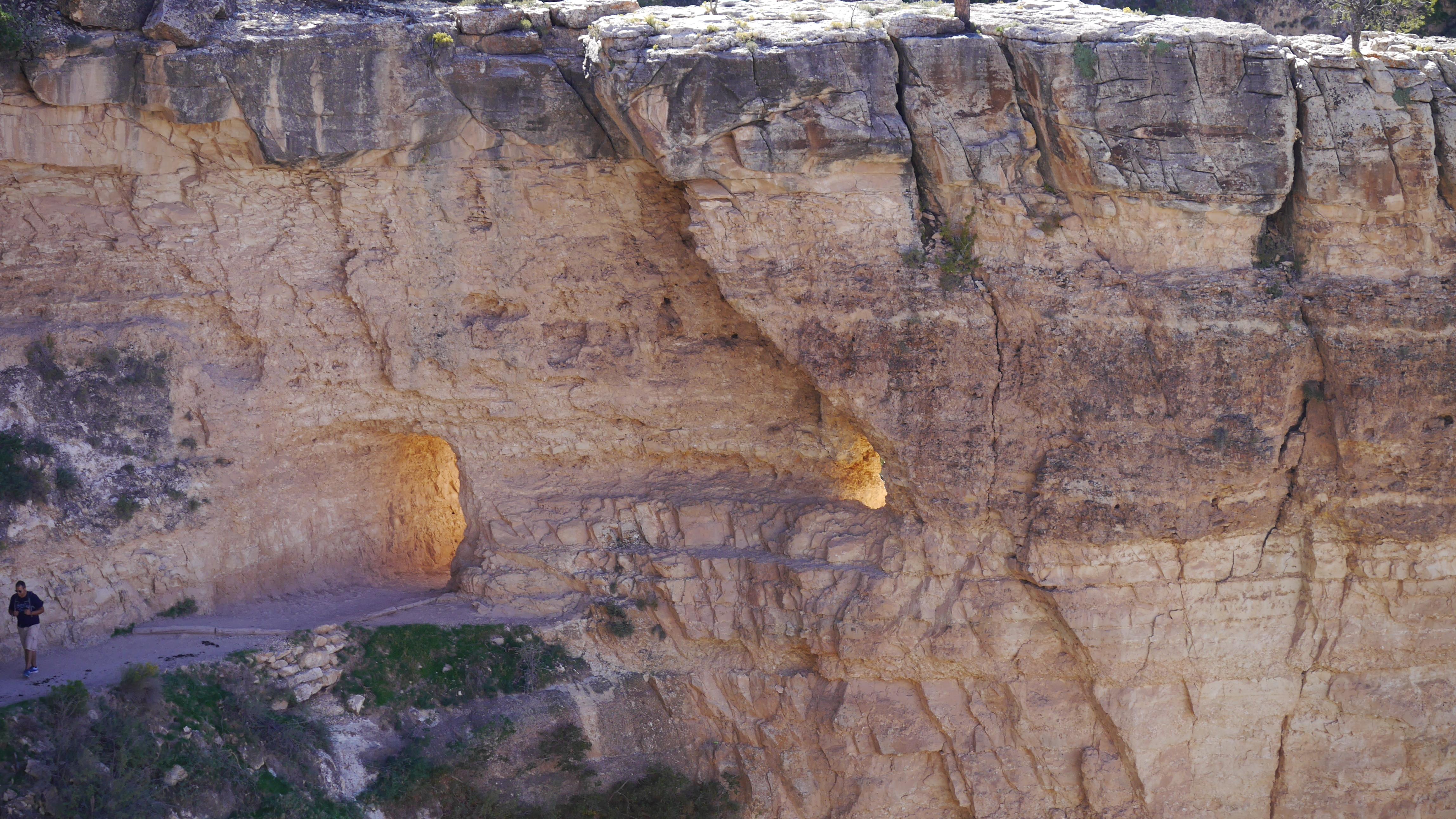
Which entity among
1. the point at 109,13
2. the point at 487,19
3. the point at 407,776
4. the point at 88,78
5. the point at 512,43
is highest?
the point at 487,19

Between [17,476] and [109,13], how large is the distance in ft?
22.1

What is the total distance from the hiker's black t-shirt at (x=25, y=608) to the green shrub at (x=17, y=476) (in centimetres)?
164

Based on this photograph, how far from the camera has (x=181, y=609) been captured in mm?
19484

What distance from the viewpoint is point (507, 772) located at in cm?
1939

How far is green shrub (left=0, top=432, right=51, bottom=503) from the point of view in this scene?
18141 millimetres

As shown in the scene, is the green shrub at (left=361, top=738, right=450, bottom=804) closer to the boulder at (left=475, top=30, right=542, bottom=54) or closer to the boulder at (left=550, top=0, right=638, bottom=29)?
the boulder at (left=475, top=30, right=542, bottom=54)

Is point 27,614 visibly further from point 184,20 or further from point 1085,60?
point 1085,60

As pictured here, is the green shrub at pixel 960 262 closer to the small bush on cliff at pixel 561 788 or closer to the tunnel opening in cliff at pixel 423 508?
the tunnel opening in cliff at pixel 423 508

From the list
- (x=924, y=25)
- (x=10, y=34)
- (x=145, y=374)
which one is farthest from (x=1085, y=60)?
(x=10, y=34)

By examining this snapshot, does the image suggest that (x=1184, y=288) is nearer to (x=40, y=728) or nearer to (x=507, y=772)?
(x=507, y=772)

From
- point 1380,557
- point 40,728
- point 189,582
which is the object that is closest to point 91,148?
point 189,582

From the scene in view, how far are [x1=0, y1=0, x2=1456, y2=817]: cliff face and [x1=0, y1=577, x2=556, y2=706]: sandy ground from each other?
45 centimetres

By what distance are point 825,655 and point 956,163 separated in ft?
26.2

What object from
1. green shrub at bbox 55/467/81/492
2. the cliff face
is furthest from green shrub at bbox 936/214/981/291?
green shrub at bbox 55/467/81/492
